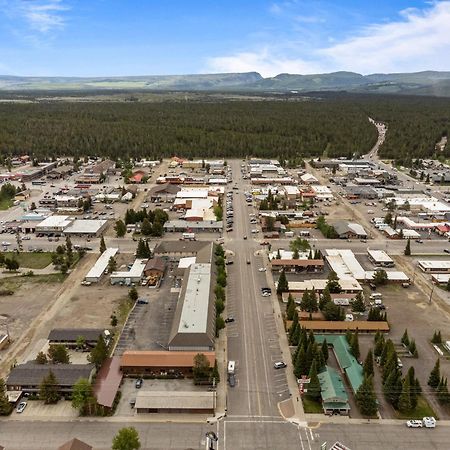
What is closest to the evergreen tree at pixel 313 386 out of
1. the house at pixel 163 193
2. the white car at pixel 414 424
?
the white car at pixel 414 424

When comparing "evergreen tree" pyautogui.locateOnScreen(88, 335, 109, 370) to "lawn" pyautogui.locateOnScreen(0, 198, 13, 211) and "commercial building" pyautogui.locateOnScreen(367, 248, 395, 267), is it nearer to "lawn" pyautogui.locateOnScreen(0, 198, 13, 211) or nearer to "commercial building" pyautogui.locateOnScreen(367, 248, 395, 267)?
"commercial building" pyautogui.locateOnScreen(367, 248, 395, 267)

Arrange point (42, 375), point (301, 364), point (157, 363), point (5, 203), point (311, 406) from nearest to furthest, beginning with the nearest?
point (311, 406) < point (42, 375) < point (301, 364) < point (157, 363) < point (5, 203)

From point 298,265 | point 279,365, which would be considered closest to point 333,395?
point 279,365

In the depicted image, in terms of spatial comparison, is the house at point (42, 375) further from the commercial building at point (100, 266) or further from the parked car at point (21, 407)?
the commercial building at point (100, 266)

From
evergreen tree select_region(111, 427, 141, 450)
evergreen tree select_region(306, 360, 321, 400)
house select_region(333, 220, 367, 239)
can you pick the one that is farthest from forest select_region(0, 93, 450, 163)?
evergreen tree select_region(111, 427, 141, 450)

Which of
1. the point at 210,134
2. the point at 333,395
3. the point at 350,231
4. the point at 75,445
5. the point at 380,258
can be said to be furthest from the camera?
the point at 210,134

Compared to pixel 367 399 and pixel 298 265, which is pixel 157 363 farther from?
pixel 298 265

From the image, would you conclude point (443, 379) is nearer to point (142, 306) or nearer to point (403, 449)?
point (403, 449)
